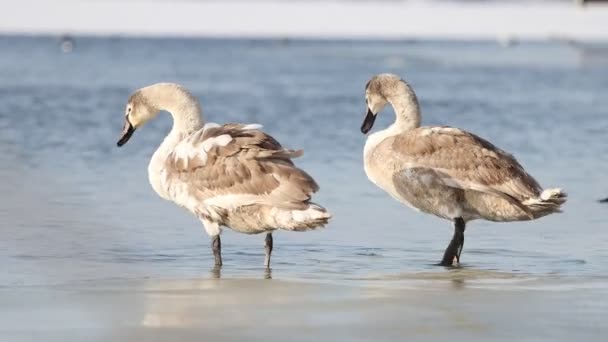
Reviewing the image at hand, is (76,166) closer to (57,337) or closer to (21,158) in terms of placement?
(21,158)

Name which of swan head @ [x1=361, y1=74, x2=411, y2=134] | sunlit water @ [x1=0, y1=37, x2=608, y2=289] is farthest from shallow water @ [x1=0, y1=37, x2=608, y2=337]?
swan head @ [x1=361, y1=74, x2=411, y2=134]

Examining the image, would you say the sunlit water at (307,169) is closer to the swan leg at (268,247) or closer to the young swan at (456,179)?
the swan leg at (268,247)

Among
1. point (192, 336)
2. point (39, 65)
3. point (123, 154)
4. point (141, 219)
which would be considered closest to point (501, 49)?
point (39, 65)

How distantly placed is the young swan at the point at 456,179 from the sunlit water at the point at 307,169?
35 centimetres

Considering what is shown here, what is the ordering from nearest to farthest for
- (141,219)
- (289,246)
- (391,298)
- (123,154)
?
(391,298)
(289,246)
(141,219)
(123,154)

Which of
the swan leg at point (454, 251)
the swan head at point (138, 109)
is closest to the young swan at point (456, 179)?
the swan leg at point (454, 251)

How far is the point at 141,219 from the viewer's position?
482 inches

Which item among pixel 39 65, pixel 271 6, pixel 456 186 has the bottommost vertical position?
pixel 456 186

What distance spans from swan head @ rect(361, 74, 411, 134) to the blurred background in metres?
0.96

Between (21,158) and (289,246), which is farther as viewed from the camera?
(21,158)

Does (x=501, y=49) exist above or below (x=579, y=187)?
above

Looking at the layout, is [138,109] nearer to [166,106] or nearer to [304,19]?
[166,106]

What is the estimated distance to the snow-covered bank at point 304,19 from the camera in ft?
293

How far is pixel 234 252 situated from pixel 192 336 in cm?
389
